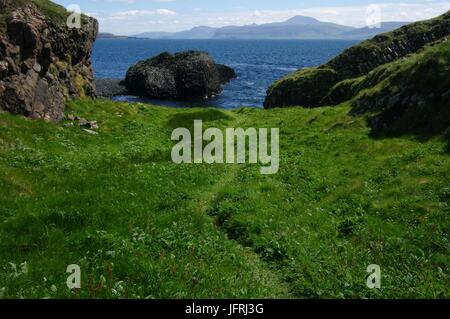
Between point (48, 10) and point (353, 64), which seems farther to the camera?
point (353, 64)

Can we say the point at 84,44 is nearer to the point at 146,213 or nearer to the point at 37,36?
the point at 37,36

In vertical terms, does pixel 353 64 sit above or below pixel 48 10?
below

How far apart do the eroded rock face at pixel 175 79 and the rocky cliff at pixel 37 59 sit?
65.5 metres

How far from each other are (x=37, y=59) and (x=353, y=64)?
58325mm

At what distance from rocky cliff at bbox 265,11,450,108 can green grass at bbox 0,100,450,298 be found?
46.9 m

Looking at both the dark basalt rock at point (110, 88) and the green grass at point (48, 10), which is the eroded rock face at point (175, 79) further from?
the green grass at point (48, 10)

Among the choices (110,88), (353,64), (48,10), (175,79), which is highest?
(48,10)

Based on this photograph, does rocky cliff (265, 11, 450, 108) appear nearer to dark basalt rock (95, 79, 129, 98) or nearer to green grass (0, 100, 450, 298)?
green grass (0, 100, 450, 298)

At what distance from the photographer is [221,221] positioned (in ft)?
69.3

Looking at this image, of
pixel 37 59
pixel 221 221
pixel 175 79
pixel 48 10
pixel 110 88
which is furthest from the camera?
pixel 110 88

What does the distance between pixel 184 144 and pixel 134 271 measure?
25.7 m

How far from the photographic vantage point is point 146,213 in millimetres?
19422

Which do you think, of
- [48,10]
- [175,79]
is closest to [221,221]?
[48,10]

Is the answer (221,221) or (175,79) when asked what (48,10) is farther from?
(175,79)
